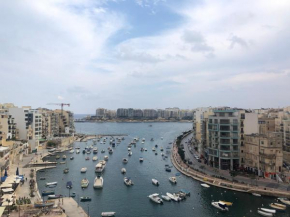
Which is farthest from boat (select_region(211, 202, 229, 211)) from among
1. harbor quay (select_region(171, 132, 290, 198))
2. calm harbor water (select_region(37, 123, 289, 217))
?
harbor quay (select_region(171, 132, 290, 198))

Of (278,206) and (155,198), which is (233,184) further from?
(155,198)

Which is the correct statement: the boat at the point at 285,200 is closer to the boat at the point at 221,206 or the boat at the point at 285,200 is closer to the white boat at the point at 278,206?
the white boat at the point at 278,206

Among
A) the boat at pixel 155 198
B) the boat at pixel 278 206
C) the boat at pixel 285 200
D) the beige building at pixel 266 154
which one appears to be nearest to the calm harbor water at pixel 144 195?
the boat at pixel 155 198

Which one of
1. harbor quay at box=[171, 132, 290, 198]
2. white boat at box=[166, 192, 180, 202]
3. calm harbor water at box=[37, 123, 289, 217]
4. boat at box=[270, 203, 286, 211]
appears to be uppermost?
harbor quay at box=[171, 132, 290, 198]

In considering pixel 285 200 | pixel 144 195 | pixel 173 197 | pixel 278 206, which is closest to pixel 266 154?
pixel 285 200

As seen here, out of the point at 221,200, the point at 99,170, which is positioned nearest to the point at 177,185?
the point at 221,200

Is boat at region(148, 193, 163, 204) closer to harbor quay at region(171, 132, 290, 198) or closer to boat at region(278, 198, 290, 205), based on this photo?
harbor quay at region(171, 132, 290, 198)

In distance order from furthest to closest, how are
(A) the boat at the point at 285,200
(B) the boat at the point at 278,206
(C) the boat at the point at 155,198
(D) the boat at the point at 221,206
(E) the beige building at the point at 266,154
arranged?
(E) the beige building at the point at 266,154 < (C) the boat at the point at 155,198 < (A) the boat at the point at 285,200 < (D) the boat at the point at 221,206 < (B) the boat at the point at 278,206

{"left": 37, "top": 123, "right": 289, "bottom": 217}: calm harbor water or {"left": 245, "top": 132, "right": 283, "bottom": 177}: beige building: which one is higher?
{"left": 245, "top": 132, "right": 283, "bottom": 177}: beige building

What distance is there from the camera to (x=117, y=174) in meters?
41.9

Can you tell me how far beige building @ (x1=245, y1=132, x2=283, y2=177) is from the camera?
109 ft

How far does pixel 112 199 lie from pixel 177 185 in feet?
30.4

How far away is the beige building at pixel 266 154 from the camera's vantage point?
33.4 metres

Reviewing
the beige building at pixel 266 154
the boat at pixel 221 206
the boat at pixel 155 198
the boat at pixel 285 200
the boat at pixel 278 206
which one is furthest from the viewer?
the beige building at pixel 266 154
